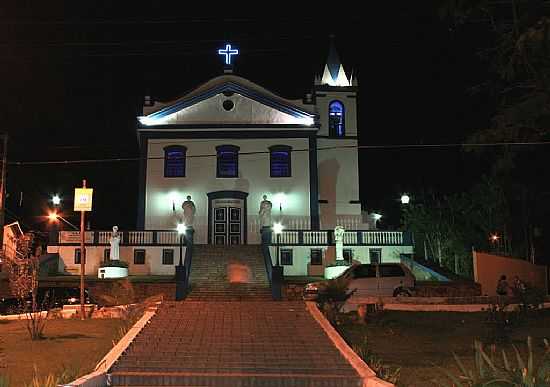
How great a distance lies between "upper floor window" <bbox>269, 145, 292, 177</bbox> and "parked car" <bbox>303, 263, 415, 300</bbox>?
12.8 metres

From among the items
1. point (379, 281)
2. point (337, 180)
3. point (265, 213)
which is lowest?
point (379, 281)

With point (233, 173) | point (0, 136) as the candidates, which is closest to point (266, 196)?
point (233, 173)

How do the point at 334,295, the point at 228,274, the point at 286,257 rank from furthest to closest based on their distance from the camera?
the point at 286,257 < the point at 228,274 < the point at 334,295

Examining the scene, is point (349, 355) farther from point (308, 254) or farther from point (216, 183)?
point (216, 183)

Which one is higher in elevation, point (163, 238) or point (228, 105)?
point (228, 105)

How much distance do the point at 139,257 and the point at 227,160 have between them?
6.97m

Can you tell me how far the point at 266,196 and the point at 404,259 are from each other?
7463 millimetres

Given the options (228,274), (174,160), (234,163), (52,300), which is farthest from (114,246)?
(52,300)

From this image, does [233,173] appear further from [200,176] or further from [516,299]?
[516,299]

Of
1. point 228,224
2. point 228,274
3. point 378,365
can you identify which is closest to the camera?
point 378,365

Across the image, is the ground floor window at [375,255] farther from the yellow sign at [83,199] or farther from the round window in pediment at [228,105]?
the yellow sign at [83,199]

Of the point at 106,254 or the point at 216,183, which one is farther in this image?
the point at 216,183

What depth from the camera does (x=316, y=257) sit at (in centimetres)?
3045

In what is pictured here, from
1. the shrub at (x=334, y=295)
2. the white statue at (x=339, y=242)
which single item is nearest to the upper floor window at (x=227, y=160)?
the white statue at (x=339, y=242)
